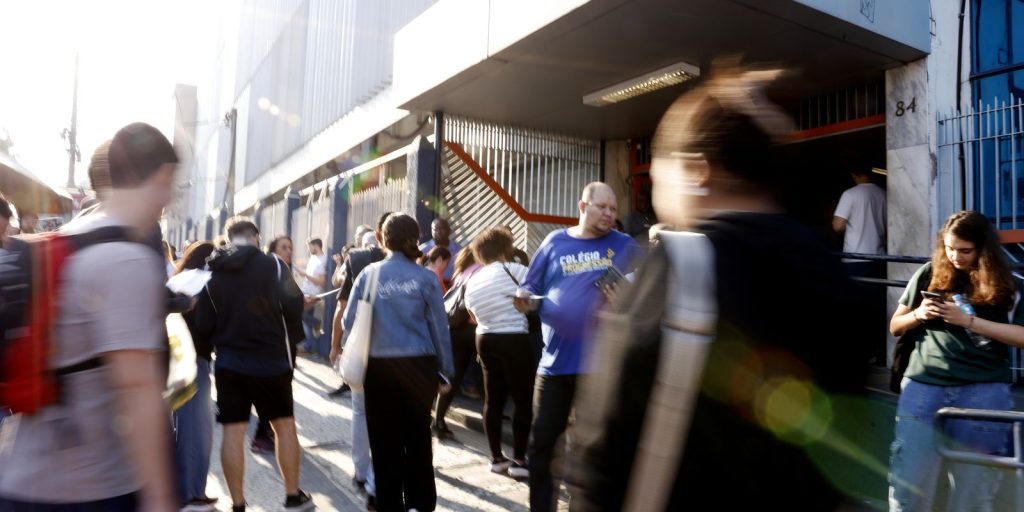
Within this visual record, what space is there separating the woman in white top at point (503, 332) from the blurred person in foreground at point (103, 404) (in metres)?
3.79

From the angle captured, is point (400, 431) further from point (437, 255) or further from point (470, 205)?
point (470, 205)

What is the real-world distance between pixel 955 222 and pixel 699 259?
3103 mm

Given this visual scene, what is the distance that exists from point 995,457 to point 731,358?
270 cm

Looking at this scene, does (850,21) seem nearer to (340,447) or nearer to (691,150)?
(691,150)

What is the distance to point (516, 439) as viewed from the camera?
5719 mm

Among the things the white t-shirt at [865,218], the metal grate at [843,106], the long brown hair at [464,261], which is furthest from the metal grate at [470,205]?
the white t-shirt at [865,218]

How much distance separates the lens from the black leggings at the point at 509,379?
5.60 meters

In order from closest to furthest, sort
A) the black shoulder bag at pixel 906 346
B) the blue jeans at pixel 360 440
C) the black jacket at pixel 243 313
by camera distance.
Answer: the black shoulder bag at pixel 906 346, the black jacket at pixel 243 313, the blue jeans at pixel 360 440

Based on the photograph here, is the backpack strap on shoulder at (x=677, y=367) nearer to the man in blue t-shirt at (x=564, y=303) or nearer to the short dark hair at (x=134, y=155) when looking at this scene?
the short dark hair at (x=134, y=155)

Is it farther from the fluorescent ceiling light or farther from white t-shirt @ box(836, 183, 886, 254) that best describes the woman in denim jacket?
white t-shirt @ box(836, 183, 886, 254)

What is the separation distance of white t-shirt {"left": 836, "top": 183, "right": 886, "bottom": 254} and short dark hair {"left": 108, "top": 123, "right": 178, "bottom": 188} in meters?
6.96

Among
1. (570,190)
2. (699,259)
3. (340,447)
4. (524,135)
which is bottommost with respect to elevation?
(340,447)

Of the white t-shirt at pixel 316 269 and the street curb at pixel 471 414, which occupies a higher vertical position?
→ the white t-shirt at pixel 316 269

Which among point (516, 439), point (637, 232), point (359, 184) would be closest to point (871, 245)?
point (637, 232)
